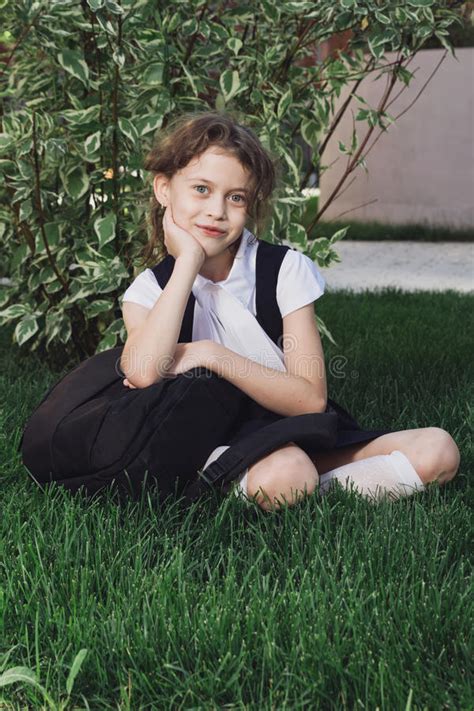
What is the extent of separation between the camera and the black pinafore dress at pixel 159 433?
2.26m

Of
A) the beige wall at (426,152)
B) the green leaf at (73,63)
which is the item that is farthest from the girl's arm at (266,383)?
the beige wall at (426,152)

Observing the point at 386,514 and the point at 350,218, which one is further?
the point at 350,218

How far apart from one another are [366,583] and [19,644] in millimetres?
660

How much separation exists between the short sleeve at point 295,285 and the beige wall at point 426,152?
759 centimetres

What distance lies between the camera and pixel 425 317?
484cm

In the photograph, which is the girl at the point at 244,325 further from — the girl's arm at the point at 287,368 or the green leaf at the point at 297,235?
the green leaf at the point at 297,235

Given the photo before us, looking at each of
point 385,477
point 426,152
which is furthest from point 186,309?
point 426,152

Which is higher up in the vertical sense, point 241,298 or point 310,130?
point 310,130

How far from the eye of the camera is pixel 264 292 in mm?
2504

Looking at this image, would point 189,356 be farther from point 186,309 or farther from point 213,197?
point 213,197

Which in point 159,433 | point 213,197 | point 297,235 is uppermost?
point 213,197

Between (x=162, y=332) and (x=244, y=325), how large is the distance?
0.88 ft

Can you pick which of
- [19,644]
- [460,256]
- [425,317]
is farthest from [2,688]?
[460,256]

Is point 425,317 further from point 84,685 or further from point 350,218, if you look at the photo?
point 350,218
